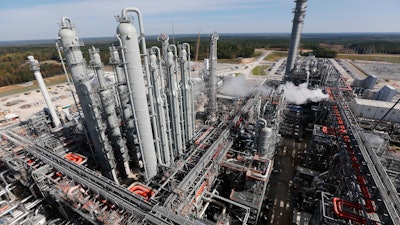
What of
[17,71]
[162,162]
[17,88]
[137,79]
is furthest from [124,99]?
[17,71]

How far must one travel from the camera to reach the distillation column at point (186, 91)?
866 inches

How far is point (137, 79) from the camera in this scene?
624 inches

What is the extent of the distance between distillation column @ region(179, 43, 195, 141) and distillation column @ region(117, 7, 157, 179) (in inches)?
263

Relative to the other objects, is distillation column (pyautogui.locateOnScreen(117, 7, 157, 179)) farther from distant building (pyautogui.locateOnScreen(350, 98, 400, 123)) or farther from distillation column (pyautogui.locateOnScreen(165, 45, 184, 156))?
distant building (pyautogui.locateOnScreen(350, 98, 400, 123))

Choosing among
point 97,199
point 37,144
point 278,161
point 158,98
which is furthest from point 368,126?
point 37,144

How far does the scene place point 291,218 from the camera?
62.2ft

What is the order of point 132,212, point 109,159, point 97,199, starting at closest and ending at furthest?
point 132,212, point 97,199, point 109,159

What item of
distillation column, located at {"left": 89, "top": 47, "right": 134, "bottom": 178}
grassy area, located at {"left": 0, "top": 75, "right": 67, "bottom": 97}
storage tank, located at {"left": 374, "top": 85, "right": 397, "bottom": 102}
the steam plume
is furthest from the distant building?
grassy area, located at {"left": 0, "top": 75, "right": 67, "bottom": 97}

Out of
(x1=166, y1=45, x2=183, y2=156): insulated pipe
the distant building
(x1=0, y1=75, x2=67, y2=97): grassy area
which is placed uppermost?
(x1=166, y1=45, x2=183, y2=156): insulated pipe

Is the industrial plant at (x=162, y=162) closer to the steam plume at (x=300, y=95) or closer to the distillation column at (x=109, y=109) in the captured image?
the distillation column at (x=109, y=109)

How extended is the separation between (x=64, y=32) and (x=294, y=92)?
1509 inches

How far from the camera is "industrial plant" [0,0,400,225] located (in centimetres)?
1410

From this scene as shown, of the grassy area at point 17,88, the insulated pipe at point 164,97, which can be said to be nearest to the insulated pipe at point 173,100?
the insulated pipe at point 164,97

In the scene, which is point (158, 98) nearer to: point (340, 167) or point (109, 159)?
point (109, 159)
